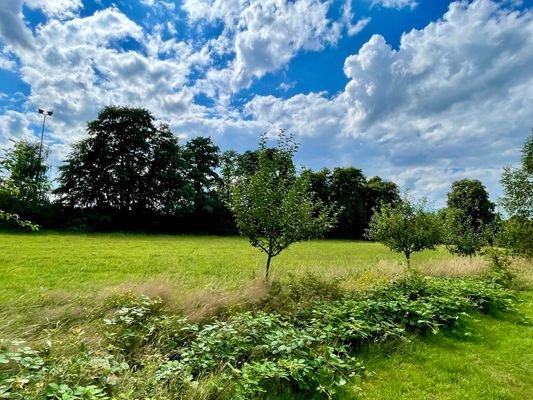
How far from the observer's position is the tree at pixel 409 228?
1672cm

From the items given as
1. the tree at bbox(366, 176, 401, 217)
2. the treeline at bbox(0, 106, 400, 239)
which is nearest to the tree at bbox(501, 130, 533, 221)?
the treeline at bbox(0, 106, 400, 239)

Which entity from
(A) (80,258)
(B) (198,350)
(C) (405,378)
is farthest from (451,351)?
(A) (80,258)

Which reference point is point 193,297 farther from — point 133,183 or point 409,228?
point 133,183

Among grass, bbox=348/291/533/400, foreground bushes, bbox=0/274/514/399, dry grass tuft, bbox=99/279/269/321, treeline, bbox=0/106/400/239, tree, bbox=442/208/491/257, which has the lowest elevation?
grass, bbox=348/291/533/400

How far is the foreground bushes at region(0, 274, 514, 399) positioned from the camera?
371 cm

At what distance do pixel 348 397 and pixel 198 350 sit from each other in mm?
2134

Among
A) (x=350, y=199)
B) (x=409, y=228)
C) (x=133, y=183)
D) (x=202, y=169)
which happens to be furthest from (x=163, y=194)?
(x=409, y=228)

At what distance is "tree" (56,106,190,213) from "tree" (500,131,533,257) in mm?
34954

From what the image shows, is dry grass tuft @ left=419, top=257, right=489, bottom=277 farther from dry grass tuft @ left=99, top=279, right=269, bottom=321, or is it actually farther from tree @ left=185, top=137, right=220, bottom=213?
tree @ left=185, top=137, right=220, bottom=213

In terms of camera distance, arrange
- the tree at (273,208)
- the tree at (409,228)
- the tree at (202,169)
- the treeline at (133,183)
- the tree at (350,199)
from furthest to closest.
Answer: the tree at (350,199)
the tree at (202,169)
the treeline at (133,183)
the tree at (409,228)
the tree at (273,208)

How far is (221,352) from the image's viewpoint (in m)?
4.99

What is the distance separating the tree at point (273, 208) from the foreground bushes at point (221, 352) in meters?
2.33

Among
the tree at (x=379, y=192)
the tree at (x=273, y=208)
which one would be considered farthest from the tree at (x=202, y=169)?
the tree at (x=273, y=208)

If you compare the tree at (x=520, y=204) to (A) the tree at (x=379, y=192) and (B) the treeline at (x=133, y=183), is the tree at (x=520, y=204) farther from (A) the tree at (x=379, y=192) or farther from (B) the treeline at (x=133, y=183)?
Answer: (A) the tree at (x=379, y=192)
